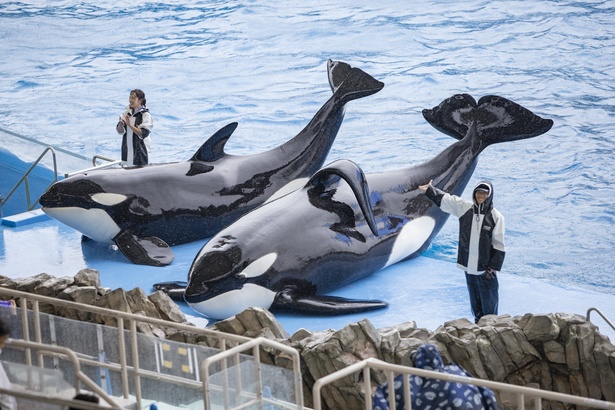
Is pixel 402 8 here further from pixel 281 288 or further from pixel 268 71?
pixel 281 288

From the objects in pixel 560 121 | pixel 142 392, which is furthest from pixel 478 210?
pixel 560 121

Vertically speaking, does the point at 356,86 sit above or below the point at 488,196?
above

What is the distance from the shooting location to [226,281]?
34.0 ft

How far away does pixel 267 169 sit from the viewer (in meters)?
13.6

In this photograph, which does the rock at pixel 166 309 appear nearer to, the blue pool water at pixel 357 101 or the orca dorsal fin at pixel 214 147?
the blue pool water at pixel 357 101

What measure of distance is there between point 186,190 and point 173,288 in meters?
2.05

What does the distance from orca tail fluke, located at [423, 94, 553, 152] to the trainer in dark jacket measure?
7.09ft

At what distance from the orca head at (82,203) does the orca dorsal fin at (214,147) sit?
129 cm

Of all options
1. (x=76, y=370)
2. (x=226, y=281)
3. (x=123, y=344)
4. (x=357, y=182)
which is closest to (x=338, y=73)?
(x=357, y=182)

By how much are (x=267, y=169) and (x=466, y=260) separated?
14.0ft

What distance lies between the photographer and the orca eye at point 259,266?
10.5 m

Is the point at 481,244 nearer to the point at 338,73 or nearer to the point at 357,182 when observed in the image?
the point at 357,182

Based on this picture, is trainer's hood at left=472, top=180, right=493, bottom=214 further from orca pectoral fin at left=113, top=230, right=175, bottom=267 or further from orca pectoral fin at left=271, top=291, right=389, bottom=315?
orca pectoral fin at left=113, top=230, right=175, bottom=267

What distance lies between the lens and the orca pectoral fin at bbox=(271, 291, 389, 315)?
10.7 m
